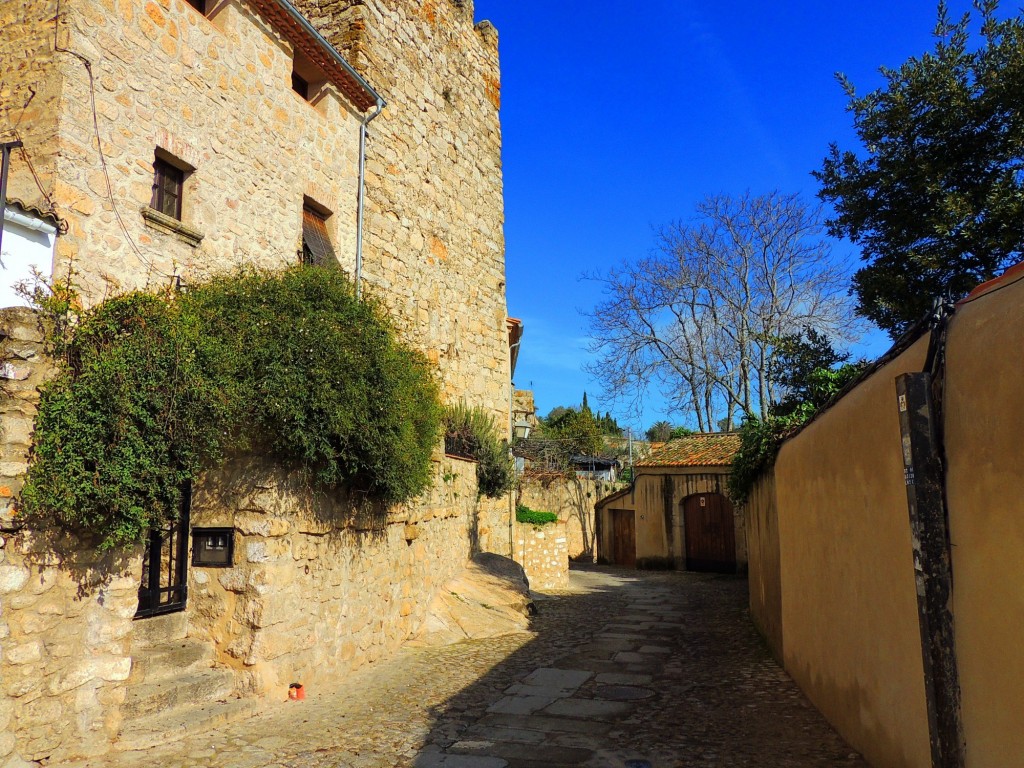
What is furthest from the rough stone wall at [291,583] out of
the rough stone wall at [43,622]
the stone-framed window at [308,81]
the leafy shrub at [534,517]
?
the leafy shrub at [534,517]

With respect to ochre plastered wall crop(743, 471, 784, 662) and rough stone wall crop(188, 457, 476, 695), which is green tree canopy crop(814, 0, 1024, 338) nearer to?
ochre plastered wall crop(743, 471, 784, 662)

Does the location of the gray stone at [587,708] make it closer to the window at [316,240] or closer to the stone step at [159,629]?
the stone step at [159,629]

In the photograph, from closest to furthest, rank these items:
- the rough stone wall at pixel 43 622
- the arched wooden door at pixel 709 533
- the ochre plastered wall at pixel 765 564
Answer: the rough stone wall at pixel 43 622 < the ochre plastered wall at pixel 765 564 < the arched wooden door at pixel 709 533

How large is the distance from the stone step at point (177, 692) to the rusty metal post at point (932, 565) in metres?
4.80

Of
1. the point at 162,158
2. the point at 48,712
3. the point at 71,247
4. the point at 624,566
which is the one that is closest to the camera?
the point at 48,712

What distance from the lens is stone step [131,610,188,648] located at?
5.59 m

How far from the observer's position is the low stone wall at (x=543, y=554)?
15262mm

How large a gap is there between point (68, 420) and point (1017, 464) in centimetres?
501

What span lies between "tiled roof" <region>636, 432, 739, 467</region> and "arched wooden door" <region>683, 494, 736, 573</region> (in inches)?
41.5

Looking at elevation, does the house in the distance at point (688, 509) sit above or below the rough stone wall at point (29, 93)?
below

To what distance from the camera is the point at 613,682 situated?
22.9ft

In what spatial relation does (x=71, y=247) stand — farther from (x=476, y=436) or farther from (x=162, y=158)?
(x=476, y=436)

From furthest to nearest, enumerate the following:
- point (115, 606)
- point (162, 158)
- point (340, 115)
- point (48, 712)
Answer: point (340, 115)
point (162, 158)
point (115, 606)
point (48, 712)

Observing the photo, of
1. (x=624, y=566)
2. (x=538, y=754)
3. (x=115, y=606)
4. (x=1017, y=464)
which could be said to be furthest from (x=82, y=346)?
(x=624, y=566)
